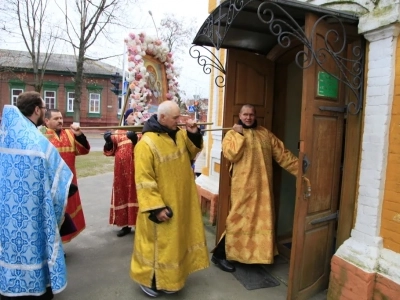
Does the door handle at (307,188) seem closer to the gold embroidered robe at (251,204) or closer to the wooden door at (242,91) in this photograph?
the gold embroidered robe at (251,204)

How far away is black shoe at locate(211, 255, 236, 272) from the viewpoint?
383 cm

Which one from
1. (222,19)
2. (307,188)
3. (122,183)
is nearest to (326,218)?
(307,188)

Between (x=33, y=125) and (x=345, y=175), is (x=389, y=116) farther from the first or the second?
(x=33, y=125)

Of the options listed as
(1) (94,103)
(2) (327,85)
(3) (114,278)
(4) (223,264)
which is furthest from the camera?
(1) (94,103)

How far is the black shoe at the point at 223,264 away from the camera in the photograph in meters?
3.83

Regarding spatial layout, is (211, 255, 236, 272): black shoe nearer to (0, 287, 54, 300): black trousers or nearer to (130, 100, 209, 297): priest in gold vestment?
(130, 100, 209, 297): priest in gold vestment

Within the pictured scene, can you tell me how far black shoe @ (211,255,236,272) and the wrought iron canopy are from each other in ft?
6.82

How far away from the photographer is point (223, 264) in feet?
12.8

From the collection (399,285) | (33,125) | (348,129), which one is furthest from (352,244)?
(33,125)

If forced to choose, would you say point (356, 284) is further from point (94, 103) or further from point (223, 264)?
point (94, 103)

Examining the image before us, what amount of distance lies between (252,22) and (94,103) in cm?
2870

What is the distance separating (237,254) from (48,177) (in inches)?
85.0

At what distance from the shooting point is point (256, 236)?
3781 millimetres

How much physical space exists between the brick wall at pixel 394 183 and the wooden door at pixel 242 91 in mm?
1723
